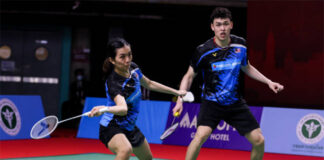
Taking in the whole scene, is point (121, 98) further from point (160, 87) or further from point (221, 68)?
point (221, 68)

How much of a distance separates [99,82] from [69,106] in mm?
1230

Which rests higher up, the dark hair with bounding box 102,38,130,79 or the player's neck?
the player's neck

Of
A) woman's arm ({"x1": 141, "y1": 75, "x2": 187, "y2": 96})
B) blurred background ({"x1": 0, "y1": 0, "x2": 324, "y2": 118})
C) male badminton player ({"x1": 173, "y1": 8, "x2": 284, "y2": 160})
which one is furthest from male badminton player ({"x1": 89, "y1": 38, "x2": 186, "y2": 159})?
blurred background ({"x1": 0, "y1": 0, "x2": 324, "y2": 118})

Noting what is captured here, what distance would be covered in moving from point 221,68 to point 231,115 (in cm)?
50

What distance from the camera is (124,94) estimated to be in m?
4.79

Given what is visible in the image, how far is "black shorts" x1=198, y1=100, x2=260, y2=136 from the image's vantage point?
5.34 m

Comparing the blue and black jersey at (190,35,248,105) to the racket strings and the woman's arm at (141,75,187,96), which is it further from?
the racket strings

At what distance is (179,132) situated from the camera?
10125 mm

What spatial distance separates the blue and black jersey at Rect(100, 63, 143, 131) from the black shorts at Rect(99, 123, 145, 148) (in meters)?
0.04

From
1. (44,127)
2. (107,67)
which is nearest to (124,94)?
(107,67)

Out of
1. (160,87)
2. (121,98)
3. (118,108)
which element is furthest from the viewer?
(160,87)

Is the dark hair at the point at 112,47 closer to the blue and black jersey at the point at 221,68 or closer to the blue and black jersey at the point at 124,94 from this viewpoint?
the blue and black jersey at the point at 124,94

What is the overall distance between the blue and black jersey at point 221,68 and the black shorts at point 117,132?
38.4 inches

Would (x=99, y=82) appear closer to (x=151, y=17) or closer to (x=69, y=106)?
(x=69, y=106)
